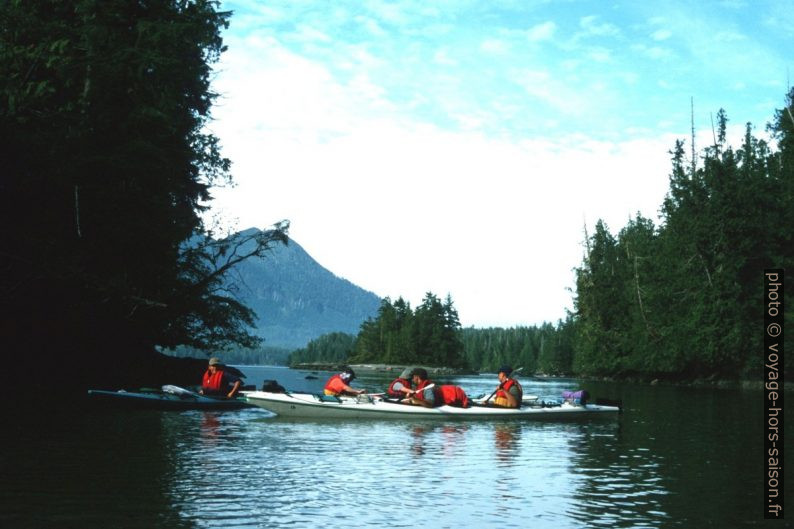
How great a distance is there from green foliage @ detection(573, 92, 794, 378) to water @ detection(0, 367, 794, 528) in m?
39.0

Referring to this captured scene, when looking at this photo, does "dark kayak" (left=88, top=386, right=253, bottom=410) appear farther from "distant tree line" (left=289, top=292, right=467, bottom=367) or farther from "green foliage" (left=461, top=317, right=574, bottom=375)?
"distant tree line" (left=289, top=292, right=467, bottom=367)

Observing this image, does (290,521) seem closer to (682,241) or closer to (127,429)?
(127,429)

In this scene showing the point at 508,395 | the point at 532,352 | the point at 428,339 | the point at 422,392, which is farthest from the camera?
the point at 532,352

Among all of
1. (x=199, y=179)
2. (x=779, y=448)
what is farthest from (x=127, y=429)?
(x=199, y=179)

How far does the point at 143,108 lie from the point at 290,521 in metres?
16.5

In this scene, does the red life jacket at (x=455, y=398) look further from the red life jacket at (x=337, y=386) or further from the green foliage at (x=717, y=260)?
the green foliage at (x=717, y=260)

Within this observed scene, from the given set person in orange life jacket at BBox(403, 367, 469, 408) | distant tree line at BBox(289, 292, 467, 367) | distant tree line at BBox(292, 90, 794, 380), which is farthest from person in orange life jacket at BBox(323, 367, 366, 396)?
distant tree line at BBox(289, 292, 467, 367)

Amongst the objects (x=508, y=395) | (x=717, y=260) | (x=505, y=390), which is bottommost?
(x=508, y=395)

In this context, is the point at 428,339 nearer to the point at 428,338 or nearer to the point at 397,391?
the point at 428,338

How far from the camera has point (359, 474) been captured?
1459cm

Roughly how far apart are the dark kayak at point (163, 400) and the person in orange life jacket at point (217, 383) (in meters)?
0.40

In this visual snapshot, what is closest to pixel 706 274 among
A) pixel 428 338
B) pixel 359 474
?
pixel 359 474

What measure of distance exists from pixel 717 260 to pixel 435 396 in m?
43.6

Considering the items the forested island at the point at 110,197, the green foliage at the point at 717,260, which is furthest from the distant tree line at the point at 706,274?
the forested island at the point at 110,197
